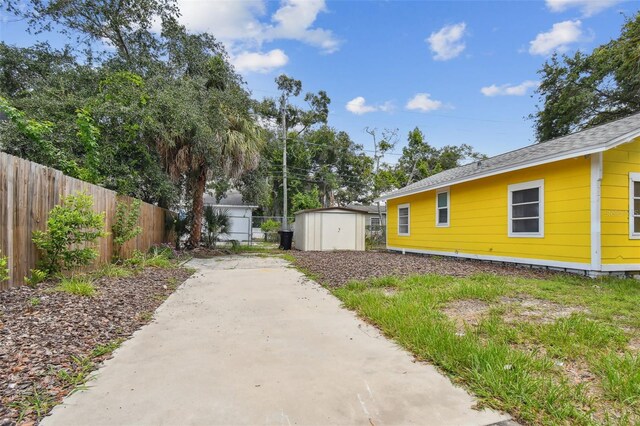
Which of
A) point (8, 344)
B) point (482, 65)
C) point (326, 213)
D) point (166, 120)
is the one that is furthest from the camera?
point (326, 213)

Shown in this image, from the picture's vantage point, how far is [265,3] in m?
10.7

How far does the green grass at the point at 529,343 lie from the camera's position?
2.03 m

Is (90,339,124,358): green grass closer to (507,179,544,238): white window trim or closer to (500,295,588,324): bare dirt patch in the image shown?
(500,295,588,324): bare dirt patch

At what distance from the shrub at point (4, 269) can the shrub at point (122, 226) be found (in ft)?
10.2

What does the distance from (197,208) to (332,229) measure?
5562 millimetres

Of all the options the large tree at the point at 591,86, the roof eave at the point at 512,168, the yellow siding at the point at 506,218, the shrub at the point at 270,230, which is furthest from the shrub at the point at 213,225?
the large tree at the point at 591,86

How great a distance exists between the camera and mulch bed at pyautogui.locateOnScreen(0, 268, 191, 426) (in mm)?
2206

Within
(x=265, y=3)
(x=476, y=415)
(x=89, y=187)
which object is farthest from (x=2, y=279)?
(x=265, y=3)

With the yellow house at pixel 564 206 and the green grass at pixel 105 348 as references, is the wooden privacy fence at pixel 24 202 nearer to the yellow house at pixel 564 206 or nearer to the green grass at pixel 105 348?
the green grass at pixel 105 348

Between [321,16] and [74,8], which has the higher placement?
[321,16]

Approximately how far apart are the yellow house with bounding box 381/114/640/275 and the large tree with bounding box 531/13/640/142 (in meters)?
9.31

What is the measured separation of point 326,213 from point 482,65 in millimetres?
8493

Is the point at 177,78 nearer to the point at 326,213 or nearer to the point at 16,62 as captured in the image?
the point at 16,62

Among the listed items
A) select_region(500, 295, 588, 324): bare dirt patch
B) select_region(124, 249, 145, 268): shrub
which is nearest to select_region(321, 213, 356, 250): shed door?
select_region(124, 249, 145, 268): shrub
